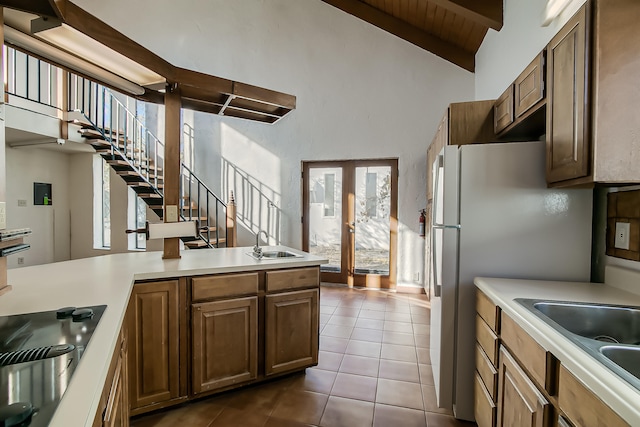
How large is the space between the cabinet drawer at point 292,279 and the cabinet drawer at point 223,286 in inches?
A: 4.5

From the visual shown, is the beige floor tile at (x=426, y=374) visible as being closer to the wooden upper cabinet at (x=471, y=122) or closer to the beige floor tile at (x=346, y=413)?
the beige floor tile at (x=346, y=413)

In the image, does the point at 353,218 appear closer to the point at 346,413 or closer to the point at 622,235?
the point at 346,413

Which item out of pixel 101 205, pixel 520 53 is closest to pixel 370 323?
pixel 520 53

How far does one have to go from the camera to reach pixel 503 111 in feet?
7.36

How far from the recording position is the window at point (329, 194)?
505 cm

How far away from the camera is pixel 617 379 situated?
78 cm

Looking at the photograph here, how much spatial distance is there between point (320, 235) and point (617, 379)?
4403 mm

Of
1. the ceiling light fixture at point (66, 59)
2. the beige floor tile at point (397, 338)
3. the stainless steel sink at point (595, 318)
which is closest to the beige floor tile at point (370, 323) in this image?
the beige floor tile at point (397, 338)

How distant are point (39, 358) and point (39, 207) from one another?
6275 mm

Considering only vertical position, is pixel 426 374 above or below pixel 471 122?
below

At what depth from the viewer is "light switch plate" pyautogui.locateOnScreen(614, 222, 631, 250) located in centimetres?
155

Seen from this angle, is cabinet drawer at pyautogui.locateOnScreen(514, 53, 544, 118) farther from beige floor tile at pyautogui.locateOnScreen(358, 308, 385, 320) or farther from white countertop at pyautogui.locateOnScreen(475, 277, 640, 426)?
beige floor tile at pyautogui.locateOnScreen(358, 308, 385, 320)

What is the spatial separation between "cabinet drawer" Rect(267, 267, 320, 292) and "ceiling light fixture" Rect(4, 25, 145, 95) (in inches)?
63.6

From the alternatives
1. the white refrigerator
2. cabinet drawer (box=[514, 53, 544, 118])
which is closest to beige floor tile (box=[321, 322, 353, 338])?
the white refrigerator
